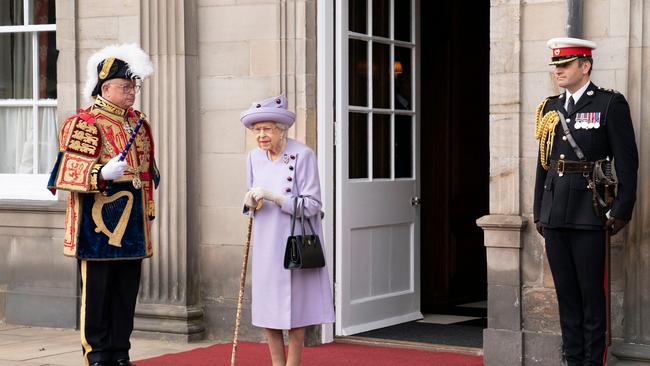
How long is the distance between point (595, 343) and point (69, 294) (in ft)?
13.8

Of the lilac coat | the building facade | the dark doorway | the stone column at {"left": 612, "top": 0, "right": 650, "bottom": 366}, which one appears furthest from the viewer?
the dark doorway

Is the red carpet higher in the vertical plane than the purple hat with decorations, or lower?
lower

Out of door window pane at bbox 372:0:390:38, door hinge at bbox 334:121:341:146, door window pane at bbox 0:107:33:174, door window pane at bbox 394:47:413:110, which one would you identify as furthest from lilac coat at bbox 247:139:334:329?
door window pane at bbox 0:107:33:174

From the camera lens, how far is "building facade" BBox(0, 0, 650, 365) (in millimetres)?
7820

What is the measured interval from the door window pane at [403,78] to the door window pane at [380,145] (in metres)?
0.21

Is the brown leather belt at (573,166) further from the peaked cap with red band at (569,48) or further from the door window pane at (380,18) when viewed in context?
the door window pane at (380,18)

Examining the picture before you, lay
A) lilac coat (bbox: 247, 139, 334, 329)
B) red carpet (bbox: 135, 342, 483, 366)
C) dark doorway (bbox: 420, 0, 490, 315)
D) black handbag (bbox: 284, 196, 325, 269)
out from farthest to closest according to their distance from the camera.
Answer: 1. dark doorway (bbox: 420, 0, 490, 315)
2. red carpet (bbox: 135, 342, 483, 366)
3. lilac coat (bbox: 247, 139, 334, 329)
4. black handbag (bbox: 284, 196, 325, 269)

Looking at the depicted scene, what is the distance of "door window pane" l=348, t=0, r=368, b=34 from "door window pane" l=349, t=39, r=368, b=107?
0.09 metres

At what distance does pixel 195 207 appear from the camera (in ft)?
30.4

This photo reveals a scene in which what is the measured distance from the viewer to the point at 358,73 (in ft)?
30.1

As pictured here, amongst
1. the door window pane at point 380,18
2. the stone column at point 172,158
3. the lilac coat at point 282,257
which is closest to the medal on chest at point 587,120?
Result: the lilac coat at point 282,257

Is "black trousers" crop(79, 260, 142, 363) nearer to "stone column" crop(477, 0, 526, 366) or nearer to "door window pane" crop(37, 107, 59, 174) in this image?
"stone column" crop(477, 0, 526, 366)

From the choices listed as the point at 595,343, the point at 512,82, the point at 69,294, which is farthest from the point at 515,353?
the point at 69,294

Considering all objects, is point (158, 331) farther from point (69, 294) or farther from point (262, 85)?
point (262, 85)
